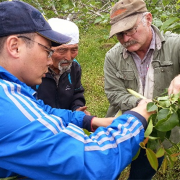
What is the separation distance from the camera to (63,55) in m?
2.43

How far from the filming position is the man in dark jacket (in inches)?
95.7

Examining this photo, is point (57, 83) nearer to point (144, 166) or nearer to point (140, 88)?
point (140, 88)

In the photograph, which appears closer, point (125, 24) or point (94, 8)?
point (125, 24)

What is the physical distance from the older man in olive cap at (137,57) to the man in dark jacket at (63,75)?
14.0 inches

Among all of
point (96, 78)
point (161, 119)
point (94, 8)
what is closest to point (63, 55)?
point (161, 119)

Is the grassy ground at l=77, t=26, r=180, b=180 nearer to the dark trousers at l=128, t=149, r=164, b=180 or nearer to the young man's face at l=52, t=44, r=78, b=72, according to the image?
the dark trousers at l=128, t=149, r=164, b=180

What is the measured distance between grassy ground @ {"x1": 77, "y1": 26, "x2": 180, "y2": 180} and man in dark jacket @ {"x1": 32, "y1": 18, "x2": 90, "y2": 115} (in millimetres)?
727

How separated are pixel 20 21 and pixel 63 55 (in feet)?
3.54

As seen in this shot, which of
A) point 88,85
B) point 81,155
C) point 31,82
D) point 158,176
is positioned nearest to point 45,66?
point 31,82

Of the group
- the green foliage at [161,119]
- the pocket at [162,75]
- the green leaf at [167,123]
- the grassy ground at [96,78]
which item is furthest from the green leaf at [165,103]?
the grassy ground at [96,78]

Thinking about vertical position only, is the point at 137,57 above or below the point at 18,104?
above

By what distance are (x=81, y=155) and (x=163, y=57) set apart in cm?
151

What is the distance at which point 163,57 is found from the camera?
7.67 feet

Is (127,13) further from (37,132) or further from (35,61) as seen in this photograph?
(37,132)
